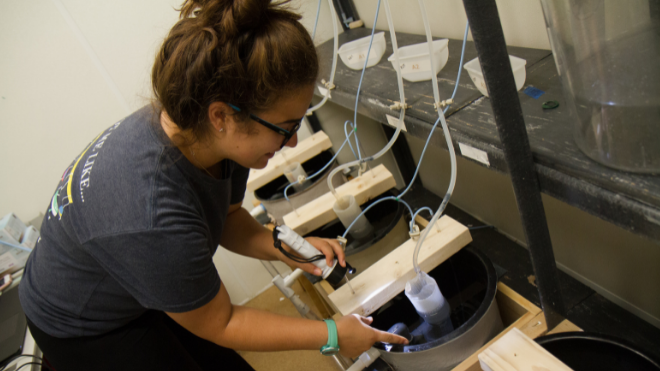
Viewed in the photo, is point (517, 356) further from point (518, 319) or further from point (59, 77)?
point (59, 77)

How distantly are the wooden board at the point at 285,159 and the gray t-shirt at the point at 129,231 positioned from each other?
82 centimetres

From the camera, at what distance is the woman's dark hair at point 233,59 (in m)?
0.68

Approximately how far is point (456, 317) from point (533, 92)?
629 millimetres

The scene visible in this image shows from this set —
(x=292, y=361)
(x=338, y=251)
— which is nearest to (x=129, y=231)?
(x=338, y=251)

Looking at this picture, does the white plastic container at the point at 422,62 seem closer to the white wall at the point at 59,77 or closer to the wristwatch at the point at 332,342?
the wristwatch at the point at 332,342

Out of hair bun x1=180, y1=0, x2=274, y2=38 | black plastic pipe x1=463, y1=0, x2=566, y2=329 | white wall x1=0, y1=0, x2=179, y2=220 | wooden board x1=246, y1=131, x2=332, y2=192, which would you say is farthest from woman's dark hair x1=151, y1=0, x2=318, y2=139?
white wall x1=0, y1=0, x2=179, y2=220

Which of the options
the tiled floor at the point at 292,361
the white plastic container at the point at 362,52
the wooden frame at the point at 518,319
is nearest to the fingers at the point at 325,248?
the wooden frame at the point at 518,319

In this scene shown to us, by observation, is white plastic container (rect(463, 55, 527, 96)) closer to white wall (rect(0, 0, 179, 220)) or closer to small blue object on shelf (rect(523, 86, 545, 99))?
small blue object on shelf (rect(523, 86, 545, 99))

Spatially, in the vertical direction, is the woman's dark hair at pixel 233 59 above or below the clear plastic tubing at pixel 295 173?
above

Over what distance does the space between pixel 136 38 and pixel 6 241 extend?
1.10 meters

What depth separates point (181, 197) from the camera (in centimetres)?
77

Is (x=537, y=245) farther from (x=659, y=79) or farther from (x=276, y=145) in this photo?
(x=276, y=145)

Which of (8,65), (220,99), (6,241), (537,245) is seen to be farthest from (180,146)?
(8,65)

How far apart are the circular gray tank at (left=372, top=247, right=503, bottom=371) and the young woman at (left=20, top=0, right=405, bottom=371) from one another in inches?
3.5
